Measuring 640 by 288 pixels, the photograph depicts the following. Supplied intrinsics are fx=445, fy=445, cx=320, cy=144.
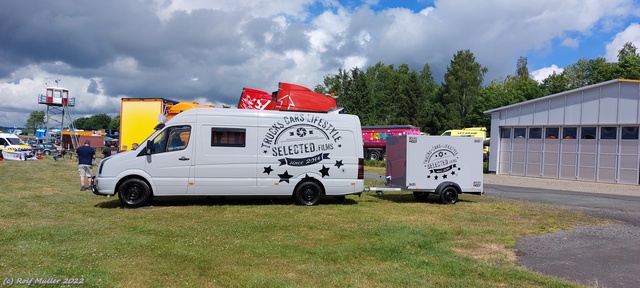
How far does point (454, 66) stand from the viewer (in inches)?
2468

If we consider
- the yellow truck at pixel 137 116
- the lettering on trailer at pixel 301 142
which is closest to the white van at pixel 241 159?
the lettering on trailer at pixel 301 142

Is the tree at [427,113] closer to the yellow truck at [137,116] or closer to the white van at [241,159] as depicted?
the yellow truck at [137,116]

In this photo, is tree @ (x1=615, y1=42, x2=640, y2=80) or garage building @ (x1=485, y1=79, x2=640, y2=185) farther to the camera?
tree @ (x1=615, y1=42, x2=640, y2=80)

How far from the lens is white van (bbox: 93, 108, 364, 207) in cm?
1084

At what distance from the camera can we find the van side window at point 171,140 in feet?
35.9

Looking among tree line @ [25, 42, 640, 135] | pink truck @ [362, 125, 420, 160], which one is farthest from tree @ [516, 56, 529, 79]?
pink truck @ [362, 125, 420, 160]

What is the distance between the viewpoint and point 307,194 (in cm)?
1180

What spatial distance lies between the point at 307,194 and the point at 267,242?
454 cm

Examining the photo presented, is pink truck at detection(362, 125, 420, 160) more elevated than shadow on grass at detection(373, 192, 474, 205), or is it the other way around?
pink truck at detection(362, 125, 420, 160)

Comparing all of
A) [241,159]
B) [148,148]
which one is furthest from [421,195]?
[148,148]

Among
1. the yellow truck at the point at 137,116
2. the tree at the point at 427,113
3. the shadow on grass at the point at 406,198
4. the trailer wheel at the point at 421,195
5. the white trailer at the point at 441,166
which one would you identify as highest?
the tree at the point at 427,113

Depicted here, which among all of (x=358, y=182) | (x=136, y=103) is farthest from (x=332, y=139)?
(x=136, y=103)

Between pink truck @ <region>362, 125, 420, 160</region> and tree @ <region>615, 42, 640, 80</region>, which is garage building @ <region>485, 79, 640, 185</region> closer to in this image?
pink truck @ <region>362, 125, 420, 160</region>

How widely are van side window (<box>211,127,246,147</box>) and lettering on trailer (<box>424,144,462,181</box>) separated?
5.21 metres
